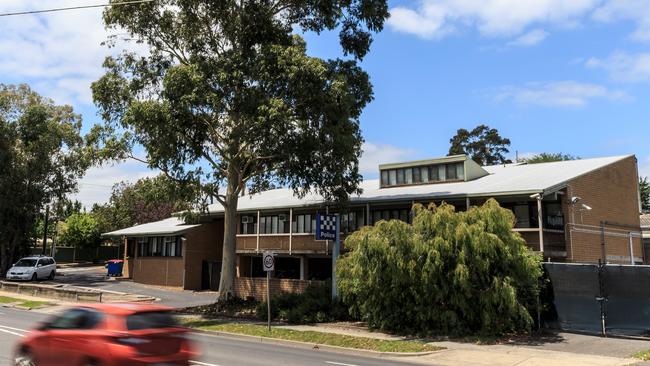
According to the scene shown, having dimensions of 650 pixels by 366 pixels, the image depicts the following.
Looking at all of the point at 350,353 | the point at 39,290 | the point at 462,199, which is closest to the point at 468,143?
the point at 462,199

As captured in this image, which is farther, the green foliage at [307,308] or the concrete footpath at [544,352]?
the green foliage at [307,308]

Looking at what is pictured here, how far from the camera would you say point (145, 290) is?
36.2 m

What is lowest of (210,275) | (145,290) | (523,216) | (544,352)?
(544,352)

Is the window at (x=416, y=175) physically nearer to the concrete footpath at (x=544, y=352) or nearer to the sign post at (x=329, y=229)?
the sign post at (x=329, y=229)

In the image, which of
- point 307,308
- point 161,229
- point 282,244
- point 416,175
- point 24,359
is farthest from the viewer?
point 161,229

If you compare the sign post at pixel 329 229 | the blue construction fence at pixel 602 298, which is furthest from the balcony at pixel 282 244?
the blue construction fence at pixel 602 298

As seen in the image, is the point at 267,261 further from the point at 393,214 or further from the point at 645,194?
the point at 645,194

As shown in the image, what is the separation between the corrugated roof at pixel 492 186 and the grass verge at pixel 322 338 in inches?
412

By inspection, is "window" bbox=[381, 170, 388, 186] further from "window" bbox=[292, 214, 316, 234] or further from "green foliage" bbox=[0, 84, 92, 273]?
"green foliage" bbox=[0, 84, 92, 273]

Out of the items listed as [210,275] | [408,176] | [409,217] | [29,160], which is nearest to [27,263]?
[29,160]

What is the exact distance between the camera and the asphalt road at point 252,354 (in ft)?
40.7

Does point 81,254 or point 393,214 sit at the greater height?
point 393,214

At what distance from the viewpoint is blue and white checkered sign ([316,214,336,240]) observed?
23.1m

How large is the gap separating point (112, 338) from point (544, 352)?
1121 centimetres
